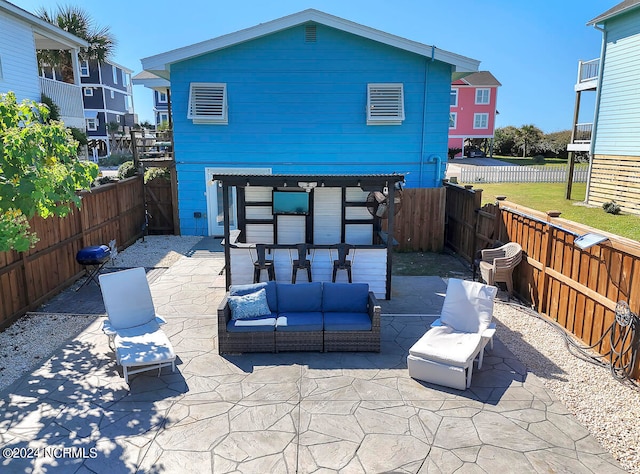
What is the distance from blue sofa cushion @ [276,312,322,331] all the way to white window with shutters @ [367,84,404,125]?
846 centimetres

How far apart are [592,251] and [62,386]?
7672 millimetres

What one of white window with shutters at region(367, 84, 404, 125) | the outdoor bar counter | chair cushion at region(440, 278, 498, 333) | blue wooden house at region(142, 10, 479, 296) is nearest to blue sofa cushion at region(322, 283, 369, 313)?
chair cushion at region(440, 278, 498, 333)

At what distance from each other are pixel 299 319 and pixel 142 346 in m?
2.25

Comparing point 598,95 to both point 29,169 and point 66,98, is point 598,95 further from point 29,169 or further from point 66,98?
point 66,98

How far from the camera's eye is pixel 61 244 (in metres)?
9.66

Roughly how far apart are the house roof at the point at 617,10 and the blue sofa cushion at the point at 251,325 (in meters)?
18.9

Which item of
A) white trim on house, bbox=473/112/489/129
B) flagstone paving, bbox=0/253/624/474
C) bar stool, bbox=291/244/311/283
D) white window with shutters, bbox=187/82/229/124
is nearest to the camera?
flagstone paving, bbox=0/253/624/474

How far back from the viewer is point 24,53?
618 inches

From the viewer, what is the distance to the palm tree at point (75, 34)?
22.6 metres

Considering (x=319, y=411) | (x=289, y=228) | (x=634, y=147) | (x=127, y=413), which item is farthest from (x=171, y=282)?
(x=634, y=147)

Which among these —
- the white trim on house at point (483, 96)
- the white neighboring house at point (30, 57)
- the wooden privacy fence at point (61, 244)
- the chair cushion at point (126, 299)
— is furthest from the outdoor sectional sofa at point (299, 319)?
the white trim on house at point (483, 96)

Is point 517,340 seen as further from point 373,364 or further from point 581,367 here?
point 373,364

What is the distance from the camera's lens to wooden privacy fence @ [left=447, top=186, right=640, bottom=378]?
6098mm

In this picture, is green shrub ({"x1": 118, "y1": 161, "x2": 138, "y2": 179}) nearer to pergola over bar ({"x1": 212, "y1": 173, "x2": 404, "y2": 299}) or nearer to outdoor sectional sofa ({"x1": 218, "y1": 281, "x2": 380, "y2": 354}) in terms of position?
pergola over bar ({"x1": 212, "y1": 173, "x2": 404, "y2": 299})
